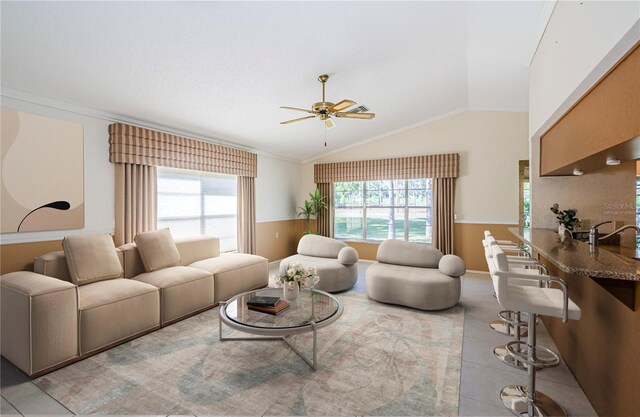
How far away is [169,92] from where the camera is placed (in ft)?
10.9

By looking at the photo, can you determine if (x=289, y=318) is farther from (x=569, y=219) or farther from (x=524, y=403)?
(x=569, y=219)

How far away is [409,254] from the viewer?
4152mm

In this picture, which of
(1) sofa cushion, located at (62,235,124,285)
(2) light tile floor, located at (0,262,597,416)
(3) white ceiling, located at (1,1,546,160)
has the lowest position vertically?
(2) light tile floor, located at (0,262,597,416)

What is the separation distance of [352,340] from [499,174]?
428 cm

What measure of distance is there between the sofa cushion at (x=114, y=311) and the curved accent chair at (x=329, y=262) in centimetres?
164

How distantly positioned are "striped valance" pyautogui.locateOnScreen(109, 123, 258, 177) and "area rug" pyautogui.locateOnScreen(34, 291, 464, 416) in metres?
2.20

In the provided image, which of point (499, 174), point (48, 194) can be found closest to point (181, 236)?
point (48, 194)

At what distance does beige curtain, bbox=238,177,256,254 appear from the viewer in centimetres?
555

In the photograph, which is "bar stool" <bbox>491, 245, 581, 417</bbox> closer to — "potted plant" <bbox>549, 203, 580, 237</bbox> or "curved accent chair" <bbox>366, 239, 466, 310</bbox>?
"potted plant" <bbox>549, 203, 580, 237</bbox>

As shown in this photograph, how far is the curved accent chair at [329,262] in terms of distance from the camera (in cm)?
422

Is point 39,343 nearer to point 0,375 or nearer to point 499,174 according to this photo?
point 0,375

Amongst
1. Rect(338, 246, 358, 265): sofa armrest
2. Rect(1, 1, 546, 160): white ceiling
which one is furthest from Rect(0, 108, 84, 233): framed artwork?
Rect(338, 246, 358, 265): sofa armrest

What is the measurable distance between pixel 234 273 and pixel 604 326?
357 cm

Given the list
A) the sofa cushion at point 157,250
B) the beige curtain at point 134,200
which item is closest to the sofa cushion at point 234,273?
the sofa cushion at point 157,250
